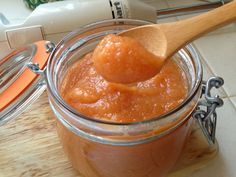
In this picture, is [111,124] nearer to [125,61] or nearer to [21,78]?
[125,61]

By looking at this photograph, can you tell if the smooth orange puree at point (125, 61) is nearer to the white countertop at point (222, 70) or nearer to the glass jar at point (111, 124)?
the glass jar at point (111, 124)

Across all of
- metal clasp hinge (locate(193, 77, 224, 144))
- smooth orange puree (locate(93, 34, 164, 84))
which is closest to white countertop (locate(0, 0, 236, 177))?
metal clasp hinge (locate(193, 77, 224, 144))

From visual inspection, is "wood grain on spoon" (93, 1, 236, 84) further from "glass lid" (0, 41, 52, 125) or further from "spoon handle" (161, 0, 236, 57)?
"glass lid" (0, 41, 52, 125)

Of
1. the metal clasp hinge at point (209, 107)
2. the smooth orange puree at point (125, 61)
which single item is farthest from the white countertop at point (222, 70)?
the smooth orange puree at point (125, 61)

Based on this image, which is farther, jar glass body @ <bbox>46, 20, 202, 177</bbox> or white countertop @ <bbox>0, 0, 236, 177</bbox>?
white countertop @ <bbox>0, 0, 236, 177</bbox>

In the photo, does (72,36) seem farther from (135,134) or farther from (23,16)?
(23,16)

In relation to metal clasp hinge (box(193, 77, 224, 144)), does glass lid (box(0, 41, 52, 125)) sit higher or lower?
higher

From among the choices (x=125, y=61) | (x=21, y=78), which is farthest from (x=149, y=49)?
(x=21, y=78)
